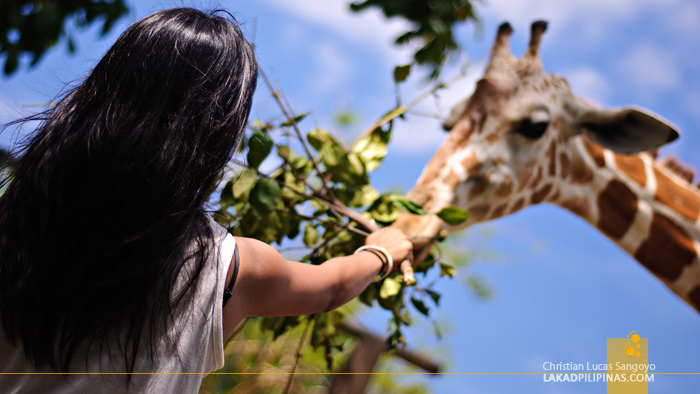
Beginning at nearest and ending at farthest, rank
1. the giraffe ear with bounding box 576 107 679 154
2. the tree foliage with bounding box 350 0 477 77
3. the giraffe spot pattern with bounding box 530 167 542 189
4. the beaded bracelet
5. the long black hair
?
the long black hair
the beaded bracelet
the giraffe ear with bounding box 576 107 679 154
the giraffe spot pattern with bounding box 530 167 542 189
the tree foliage with bounding box 350 0 477 77

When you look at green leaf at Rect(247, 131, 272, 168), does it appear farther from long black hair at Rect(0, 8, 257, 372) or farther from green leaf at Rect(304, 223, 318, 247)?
long black hair at Rect(0, 8, 257, 372)

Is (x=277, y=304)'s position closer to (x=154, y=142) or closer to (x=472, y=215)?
(x=154, y=142)

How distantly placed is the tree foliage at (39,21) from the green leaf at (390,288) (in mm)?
1881

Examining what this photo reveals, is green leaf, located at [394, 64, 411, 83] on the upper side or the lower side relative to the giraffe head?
upper


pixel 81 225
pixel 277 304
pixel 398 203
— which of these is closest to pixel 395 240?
pixel 398 203

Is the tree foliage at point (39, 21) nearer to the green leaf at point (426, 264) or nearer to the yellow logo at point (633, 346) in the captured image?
the green leaf at point (426, 264)

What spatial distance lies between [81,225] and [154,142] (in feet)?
0.52

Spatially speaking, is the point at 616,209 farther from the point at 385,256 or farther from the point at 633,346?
the point at 385,256

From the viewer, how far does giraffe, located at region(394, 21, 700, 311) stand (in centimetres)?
198

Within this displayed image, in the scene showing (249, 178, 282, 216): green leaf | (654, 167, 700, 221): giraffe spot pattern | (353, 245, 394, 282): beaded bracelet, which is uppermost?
(249, 178, 282, 216): green leaf

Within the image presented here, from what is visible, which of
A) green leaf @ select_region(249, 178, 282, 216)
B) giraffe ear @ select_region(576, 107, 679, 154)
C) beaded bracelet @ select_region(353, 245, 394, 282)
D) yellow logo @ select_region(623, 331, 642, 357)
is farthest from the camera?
giraffe ear @ select_region(576, 107, 679, 154)

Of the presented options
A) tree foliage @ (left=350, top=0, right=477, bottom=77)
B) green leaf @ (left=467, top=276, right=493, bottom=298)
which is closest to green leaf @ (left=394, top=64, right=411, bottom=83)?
tree foliage @ (left=350, top=0, right=477, bottom=77)

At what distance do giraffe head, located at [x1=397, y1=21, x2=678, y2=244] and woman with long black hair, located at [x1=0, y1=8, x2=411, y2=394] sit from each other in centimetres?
108

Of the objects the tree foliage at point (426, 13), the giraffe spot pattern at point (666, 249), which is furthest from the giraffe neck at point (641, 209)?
the tree foliage at point (426, 13)
